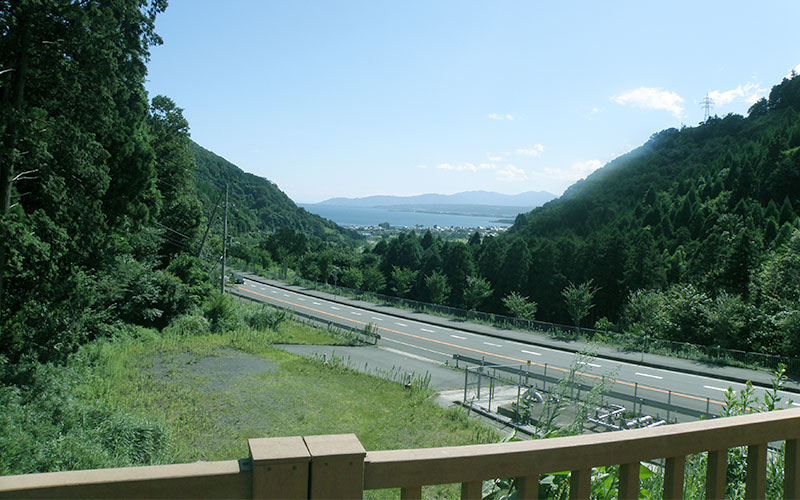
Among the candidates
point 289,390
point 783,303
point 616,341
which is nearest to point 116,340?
point 289,390

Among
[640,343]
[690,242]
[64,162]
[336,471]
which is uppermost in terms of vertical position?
[64,162]

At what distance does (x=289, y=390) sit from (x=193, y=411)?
3446mm

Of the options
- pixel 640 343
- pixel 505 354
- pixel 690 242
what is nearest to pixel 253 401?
pixel 505 354

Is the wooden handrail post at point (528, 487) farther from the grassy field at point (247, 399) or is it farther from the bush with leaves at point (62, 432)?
the bush with leaves at point (62, 432)

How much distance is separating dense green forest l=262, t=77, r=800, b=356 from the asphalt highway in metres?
Answer: 5.29

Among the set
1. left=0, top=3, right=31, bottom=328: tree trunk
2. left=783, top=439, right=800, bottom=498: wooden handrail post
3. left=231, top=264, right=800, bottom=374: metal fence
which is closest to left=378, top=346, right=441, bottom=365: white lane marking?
left=231, top=264, right=800, bottom=374: metal fence

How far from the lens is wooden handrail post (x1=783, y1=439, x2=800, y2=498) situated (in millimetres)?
2137

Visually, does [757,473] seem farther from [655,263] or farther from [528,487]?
[655,263]

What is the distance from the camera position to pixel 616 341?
27.5m

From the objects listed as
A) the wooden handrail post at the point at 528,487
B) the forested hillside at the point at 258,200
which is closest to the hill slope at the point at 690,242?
the wooden handrail post at the point at 528,487

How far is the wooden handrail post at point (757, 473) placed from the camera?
206cm

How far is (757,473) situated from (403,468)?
1433 mm

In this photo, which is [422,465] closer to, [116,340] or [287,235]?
[116,340]

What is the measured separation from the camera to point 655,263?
1809 inches
